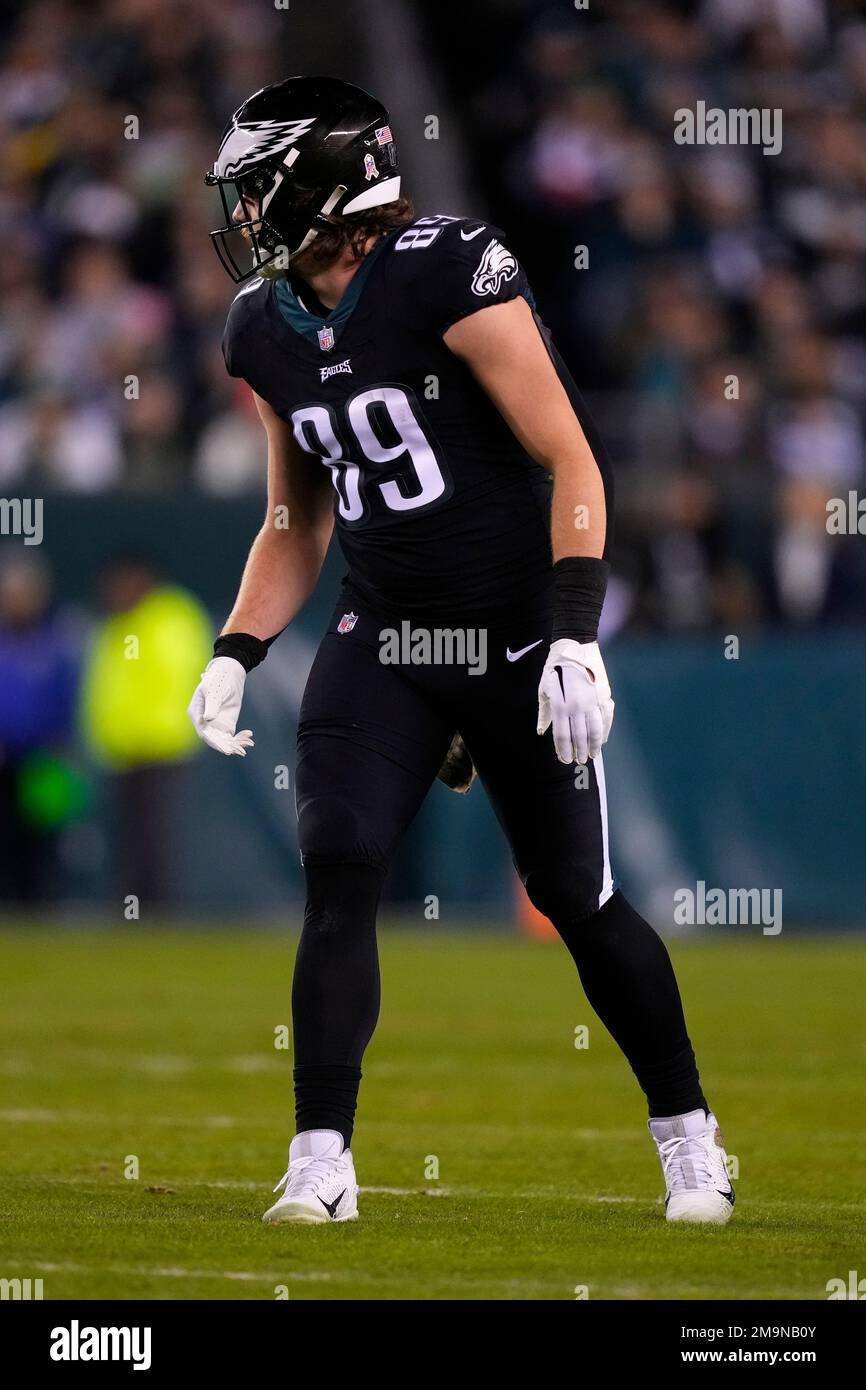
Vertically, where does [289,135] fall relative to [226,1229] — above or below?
above

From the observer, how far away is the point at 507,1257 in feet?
14.3

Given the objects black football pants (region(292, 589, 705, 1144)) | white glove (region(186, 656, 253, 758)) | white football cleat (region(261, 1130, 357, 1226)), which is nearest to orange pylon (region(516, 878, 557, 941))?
white glove (region(186, 656, 253, 758))

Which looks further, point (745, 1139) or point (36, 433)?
point (36, 433)

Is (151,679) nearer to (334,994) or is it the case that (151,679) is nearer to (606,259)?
(606,259)

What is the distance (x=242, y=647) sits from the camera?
17.1 feet

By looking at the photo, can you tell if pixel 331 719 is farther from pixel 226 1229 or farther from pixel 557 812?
pixel 226 1229

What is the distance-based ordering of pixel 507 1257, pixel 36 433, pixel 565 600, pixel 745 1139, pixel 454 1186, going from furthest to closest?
1. pixel 36 433
2. pixel 745 1139
3. pixel 454 1186
4. pixel 565 600
5. pixel 507 1257

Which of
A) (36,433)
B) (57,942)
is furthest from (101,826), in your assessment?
(36,433)

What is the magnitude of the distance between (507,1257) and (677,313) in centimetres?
1016

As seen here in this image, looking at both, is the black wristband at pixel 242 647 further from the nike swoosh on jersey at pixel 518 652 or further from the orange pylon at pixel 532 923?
the orange pylon at pixel 532 923
